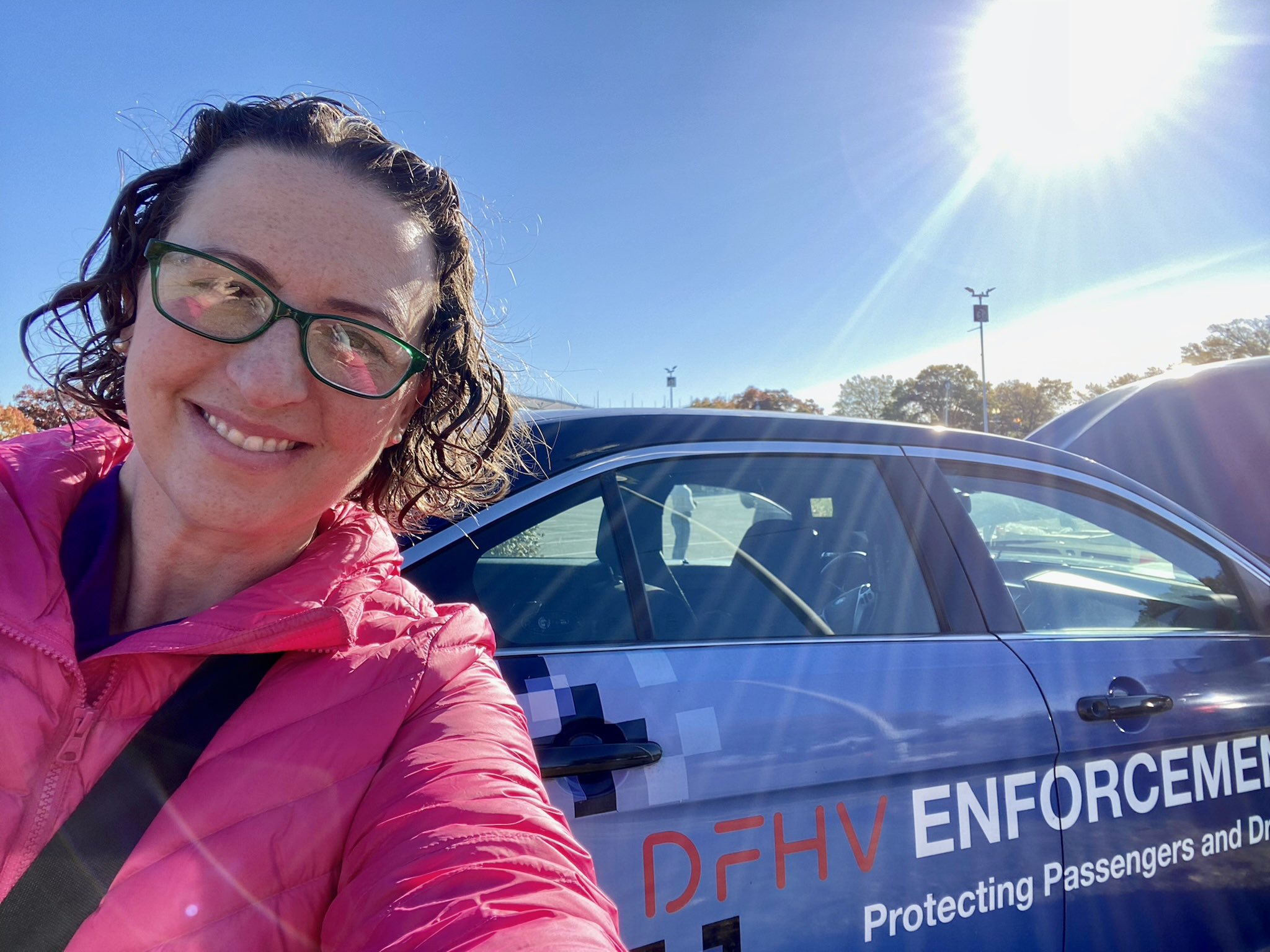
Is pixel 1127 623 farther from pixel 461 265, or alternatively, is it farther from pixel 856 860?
pixel 461 265

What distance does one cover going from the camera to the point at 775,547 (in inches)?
81.4

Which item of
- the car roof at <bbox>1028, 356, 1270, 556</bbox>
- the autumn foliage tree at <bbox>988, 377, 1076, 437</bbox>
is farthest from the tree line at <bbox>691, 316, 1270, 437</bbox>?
the car roof at <bbox>1028, 356, 1270, 556</bbox>

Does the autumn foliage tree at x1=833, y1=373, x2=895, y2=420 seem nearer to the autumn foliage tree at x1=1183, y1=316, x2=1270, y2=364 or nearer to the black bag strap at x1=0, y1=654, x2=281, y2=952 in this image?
the autumn foliage tree at x1=1183, y1=316, x2=1270, y2=364

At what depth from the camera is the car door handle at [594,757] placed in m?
1.31

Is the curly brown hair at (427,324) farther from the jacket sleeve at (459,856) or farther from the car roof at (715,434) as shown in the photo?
the jacket sleeve at (459,856)

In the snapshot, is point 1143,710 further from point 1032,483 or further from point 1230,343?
point 1230,343

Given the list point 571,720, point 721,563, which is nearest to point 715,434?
point 721,563

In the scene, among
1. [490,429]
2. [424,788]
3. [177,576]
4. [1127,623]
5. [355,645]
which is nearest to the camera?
[424,788]

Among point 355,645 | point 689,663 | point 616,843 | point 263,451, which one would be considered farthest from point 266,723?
point 689,663

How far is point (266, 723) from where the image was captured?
36.5 inches

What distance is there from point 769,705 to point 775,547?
605 mm

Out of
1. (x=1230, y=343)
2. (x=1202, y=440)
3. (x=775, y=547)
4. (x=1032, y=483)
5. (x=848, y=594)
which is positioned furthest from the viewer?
(x=1230, y=343)

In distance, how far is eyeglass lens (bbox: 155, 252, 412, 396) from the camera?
41.9 inches

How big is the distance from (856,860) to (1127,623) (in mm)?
1383
